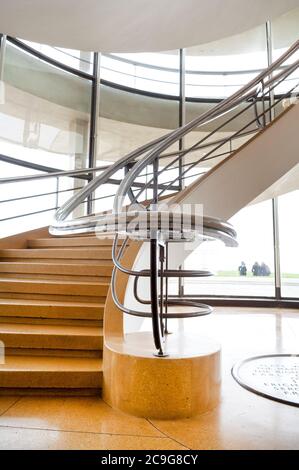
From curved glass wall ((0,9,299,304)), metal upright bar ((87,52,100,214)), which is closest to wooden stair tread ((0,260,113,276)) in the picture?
curved glass wall ((0,9,299,304))

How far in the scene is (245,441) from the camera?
1.26 metres

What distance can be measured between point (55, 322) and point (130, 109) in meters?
4.80

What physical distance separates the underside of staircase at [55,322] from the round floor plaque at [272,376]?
3.12ft

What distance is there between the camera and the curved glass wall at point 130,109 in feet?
15.1

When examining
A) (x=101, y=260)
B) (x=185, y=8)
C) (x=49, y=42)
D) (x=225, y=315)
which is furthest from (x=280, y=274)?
(x=49, y=42)

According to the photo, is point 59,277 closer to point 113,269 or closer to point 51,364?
point 113,269

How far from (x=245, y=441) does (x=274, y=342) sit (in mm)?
1920

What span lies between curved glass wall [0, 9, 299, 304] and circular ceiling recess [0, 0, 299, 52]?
3.18 ft

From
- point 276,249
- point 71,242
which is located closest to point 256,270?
point 276,249

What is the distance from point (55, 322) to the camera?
2.15m

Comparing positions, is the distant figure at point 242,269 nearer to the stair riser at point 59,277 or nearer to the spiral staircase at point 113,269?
the spiral staircase at point 113,269

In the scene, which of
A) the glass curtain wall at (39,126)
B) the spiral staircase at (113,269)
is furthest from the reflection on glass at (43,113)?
the spiral staircase at (113,269)

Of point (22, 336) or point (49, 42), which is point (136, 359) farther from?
point (49, 42)

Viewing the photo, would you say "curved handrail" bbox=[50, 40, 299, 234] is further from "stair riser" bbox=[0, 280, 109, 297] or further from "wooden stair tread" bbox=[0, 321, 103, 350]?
"stair riser" bbox=[0, 280, 109, 297]
